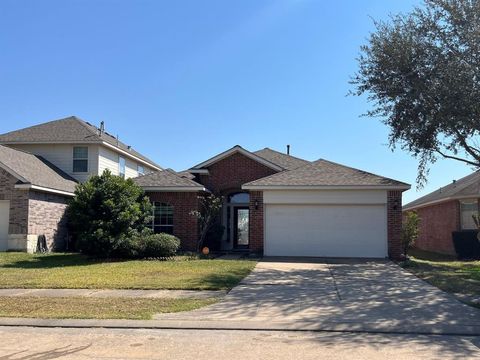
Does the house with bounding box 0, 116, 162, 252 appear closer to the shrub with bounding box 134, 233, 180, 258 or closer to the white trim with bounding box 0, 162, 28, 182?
the white trim with bounding box 0, 162, 28, 182


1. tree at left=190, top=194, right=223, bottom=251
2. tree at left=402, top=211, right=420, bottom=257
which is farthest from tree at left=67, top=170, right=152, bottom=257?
tree at left=402, top=211, right=420, bottom=257

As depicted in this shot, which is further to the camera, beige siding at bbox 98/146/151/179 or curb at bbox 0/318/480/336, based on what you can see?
beige siding at bbox 98/146/151/179

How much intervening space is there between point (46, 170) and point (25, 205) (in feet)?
13.6

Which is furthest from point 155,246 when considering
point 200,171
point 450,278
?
point 450,278

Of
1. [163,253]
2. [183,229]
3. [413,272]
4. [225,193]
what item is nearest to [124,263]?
[163,253]

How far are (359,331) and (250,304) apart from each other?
2.75 m

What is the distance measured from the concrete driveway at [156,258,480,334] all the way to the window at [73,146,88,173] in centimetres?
1426

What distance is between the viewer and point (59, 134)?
26.7m

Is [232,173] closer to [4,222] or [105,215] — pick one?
[105,215]

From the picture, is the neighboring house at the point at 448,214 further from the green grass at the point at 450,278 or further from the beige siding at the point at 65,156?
the beige siding at the point at 65,156

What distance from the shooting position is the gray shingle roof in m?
26.4

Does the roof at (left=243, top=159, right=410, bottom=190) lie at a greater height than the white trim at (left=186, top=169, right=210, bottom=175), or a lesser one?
lesser

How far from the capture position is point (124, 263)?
17.9 meters

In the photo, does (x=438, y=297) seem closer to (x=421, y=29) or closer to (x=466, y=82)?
(x=466, y=82)
